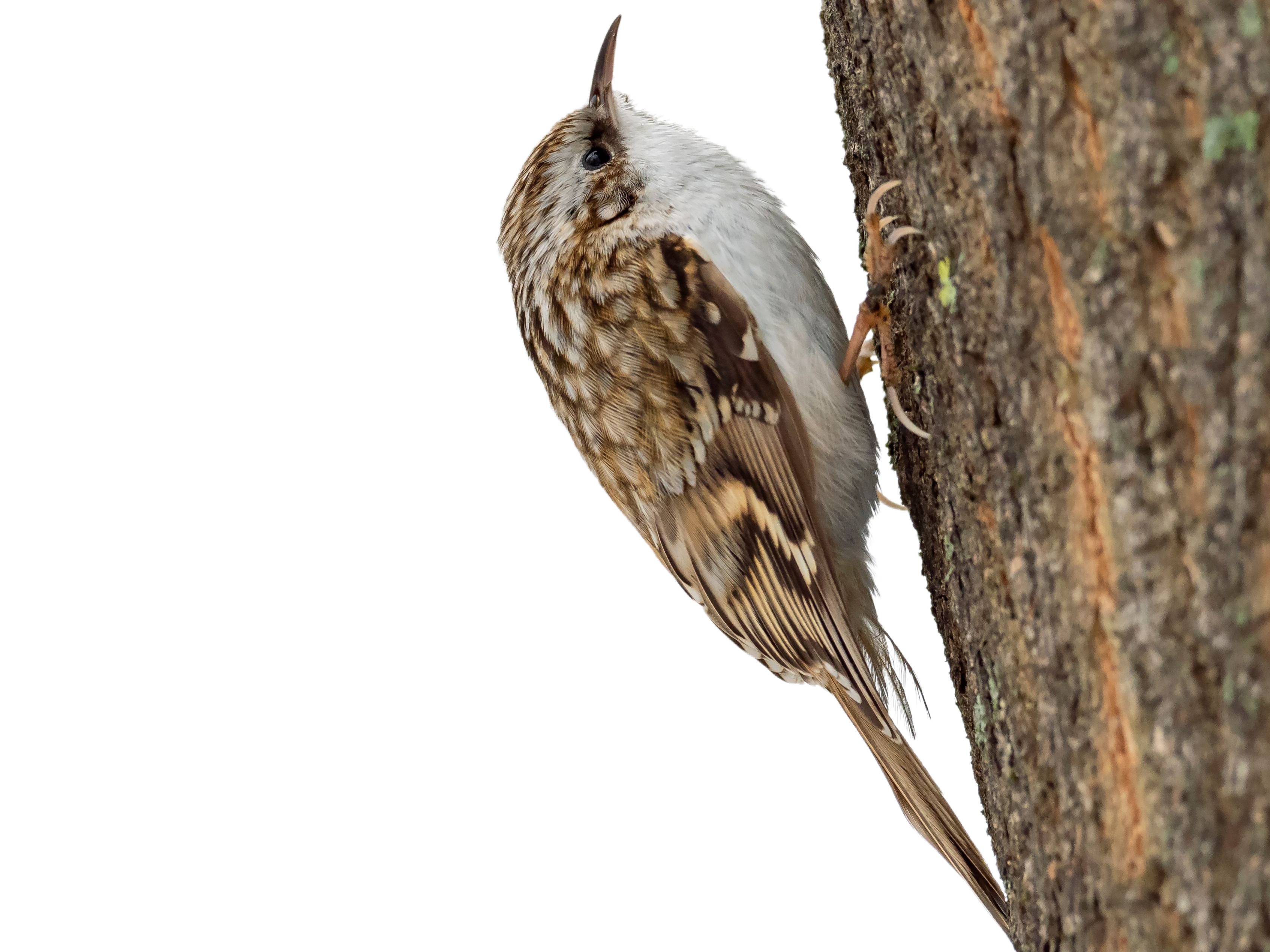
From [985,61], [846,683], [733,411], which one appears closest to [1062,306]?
[985,61]

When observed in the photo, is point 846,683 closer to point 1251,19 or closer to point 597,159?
point 597,159

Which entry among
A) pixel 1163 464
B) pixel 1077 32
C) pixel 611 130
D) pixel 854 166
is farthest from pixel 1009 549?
pixel 611 130

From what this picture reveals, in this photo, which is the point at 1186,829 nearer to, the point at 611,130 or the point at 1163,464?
the point at 1163,464

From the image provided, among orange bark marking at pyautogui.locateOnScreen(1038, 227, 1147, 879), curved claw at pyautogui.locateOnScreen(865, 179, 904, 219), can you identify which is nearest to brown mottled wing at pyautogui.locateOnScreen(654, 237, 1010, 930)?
curved claw at pyautogui.locateOnScreen(865, 179, 904, 219)

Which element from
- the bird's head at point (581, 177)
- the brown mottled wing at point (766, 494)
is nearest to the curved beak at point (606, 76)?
the bird's head at point (581, 177)

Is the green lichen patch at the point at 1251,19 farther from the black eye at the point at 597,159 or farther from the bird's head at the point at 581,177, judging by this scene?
the black eye at the point at 597,159
